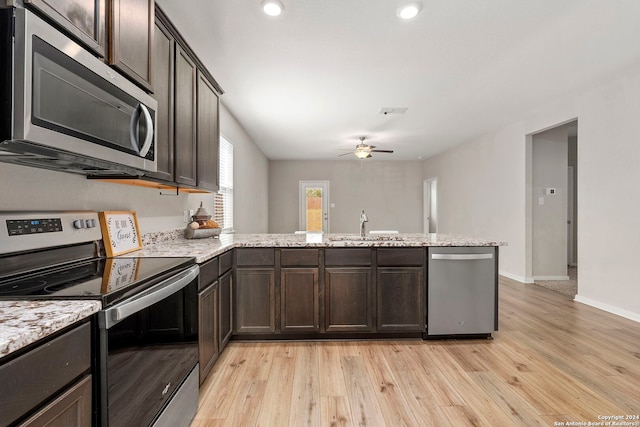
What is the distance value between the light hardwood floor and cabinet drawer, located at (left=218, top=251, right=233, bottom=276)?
676mm

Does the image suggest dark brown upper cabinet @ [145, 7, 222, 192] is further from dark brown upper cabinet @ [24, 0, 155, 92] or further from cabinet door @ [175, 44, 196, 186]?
dark brown upper cabinet @ [24, 0, 155, 92]

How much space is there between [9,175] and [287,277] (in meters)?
1.81

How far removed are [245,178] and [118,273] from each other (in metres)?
4.32

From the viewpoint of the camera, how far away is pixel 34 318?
2.60 ft

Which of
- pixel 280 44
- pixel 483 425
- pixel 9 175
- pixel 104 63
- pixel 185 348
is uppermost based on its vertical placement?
pixel 280 44

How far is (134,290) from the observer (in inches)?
45.0

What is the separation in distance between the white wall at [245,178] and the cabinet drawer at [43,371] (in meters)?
3.52

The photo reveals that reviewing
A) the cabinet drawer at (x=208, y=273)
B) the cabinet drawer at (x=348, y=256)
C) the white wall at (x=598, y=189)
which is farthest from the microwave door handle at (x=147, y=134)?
the white wall at (x=598, y=189)

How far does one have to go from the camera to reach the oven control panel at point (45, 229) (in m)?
1.22

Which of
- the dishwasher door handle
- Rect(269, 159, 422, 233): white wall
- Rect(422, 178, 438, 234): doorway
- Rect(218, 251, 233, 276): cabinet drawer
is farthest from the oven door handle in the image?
Rect(422, 178, 438, 234): doorway

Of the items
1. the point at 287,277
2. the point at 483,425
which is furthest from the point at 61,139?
the point at 483,425

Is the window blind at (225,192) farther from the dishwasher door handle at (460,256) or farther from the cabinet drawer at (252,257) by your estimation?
the dishwasher door handle at (460,256)

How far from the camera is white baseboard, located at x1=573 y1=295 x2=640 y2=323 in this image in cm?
321

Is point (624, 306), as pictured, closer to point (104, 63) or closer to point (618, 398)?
point (618, 398)
